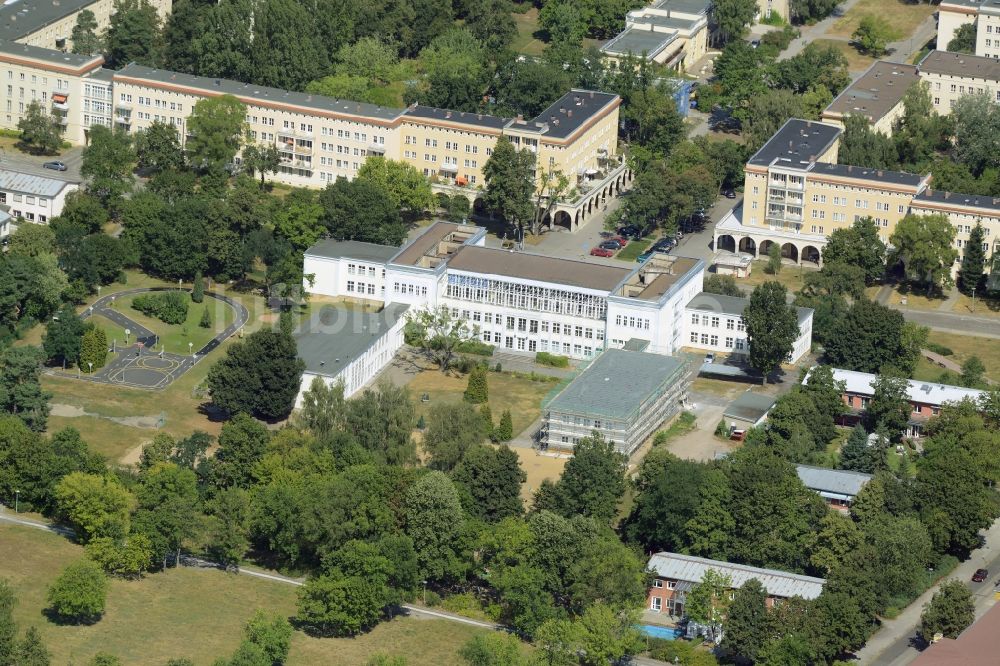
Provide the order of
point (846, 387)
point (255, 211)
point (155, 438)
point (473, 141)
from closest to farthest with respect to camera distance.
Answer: point (155, 438) < point (846, 387) < point (255, 211) < point (473, 141)

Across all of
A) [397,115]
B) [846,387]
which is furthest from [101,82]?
[846,387]

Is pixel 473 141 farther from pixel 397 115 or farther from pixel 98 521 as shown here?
pixel 98 521

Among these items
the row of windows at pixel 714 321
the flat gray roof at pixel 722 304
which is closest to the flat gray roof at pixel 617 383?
the row of windows at pixel 714 321

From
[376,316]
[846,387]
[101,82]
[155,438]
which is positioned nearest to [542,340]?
[376,316]

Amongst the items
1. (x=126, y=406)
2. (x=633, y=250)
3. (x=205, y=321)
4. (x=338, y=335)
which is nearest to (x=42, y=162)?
(x=205, y=321)

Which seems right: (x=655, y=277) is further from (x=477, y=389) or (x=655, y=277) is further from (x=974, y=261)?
(x=974, y=261)

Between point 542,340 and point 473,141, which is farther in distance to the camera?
point 473,141

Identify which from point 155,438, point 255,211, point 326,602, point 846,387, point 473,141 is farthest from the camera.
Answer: point 473,141

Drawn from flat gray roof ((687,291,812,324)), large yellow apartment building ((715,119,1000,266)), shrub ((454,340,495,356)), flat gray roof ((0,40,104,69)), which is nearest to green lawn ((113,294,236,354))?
shrub ((454,340,495,356))
